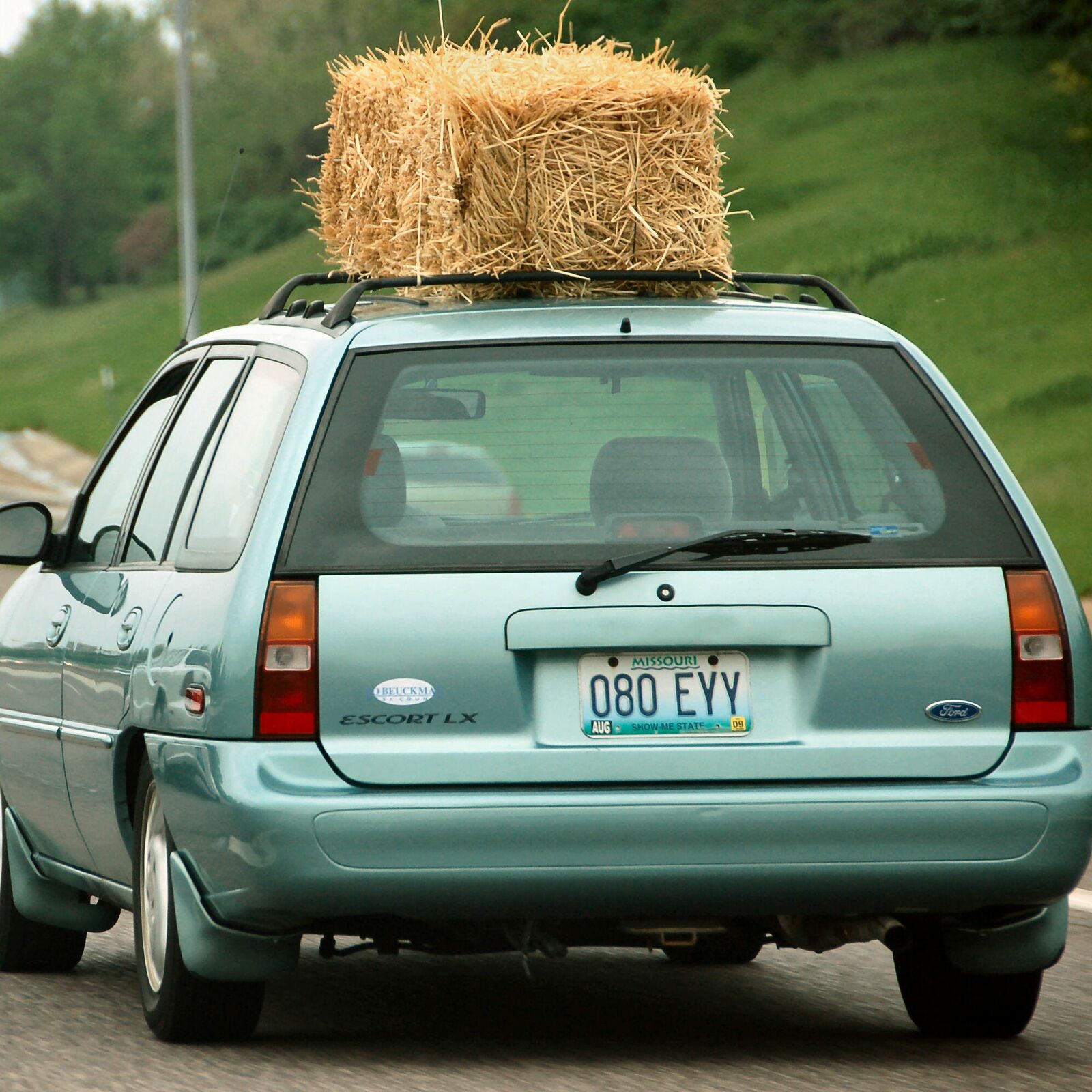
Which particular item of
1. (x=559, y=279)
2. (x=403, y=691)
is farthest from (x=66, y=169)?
(x=403, y=691)

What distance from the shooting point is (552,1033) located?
5.82m

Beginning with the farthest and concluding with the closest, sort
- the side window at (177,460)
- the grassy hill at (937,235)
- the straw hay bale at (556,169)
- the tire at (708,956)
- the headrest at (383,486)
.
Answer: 1. the grassy hill at (937,235)
2. the tire at (708,956)
3. the straw hay bale at (556,169)
4. the side window at (177,460)
5. the headrest at (383,486)

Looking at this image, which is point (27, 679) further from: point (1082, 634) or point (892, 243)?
point (892, 243)

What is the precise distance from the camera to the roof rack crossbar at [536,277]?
19.4ft

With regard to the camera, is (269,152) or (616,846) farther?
(269,152)

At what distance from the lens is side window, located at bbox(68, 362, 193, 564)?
6.57m

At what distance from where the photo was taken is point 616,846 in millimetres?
5043

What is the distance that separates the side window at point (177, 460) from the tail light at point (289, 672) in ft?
3.07

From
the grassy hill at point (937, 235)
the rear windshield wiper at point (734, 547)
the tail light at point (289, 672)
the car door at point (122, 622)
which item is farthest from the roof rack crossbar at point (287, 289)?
the grassy hill at point (937, 235)

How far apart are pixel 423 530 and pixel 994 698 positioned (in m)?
1.26

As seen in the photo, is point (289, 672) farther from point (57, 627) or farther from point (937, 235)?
point (937, 235)

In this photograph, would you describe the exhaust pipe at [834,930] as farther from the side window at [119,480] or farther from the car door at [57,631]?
the side window at [119,480]

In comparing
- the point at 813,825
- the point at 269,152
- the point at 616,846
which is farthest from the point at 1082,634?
the point at 269,152

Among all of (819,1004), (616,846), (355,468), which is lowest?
(819,1004)
